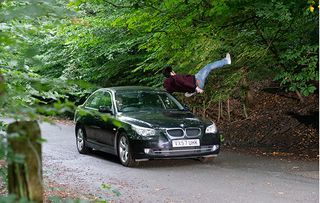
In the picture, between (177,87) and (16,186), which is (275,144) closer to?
(177,87)

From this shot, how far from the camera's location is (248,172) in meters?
10.1

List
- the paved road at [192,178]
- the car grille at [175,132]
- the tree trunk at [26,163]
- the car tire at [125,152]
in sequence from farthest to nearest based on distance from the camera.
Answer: the car tire at [125,152]
the car grille at [175,132]
the paved road at [192,178]
the tree trunk at [26,163]

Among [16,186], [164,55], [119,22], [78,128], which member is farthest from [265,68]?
[16,186]

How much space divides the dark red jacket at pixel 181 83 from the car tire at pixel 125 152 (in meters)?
1.43

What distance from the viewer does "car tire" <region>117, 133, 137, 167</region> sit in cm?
1054

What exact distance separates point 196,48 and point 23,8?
26.6ft

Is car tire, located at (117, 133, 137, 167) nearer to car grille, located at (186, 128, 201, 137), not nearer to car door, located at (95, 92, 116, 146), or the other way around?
car door, located at (95, 92, 116, 146)

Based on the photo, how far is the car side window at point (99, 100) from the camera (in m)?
12.0

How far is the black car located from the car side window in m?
0.03

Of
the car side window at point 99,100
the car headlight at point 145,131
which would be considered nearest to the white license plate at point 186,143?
the car headlight at point 145,131

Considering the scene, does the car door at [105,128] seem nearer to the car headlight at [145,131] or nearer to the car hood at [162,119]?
the car hood at [162,119]

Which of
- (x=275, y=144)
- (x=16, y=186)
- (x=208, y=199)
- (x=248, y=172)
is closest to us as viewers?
(x=16, y=186)

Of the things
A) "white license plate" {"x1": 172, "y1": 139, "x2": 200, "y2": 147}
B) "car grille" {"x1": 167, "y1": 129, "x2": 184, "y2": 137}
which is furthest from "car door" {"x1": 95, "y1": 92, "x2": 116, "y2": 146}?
"white license plate" {"x1": 172, "y1": 139, "x2": 200, "y2": 147}

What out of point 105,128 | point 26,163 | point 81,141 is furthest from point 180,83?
point 26,163
